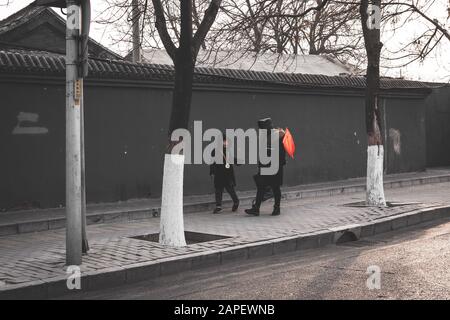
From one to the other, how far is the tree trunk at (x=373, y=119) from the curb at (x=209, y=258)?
1164 millimetres

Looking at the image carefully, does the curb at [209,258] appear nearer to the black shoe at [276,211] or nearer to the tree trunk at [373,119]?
the tree trunk at [373,119]

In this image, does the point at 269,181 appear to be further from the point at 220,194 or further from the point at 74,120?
the point at 74,120

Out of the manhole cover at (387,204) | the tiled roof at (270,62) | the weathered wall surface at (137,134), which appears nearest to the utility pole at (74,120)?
the weathered wall surface at (137,134)

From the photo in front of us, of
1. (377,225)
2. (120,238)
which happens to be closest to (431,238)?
(377,225)

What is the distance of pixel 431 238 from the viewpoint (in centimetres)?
993

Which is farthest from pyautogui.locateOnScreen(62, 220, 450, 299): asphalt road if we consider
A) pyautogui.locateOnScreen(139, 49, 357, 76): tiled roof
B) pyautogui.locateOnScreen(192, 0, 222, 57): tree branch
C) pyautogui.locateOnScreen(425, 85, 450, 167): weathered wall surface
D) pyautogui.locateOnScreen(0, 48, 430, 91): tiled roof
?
pyautogui.locateOnScreen(425, 85, 450, 167): weathered wall surface

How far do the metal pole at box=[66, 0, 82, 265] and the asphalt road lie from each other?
2.79 feet

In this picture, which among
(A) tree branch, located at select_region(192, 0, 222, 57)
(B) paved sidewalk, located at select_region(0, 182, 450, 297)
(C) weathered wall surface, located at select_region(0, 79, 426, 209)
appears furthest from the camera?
(C) weathered wall surface, located at select_region(0, 79, 426, 209)

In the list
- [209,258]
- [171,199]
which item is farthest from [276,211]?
[209,258]

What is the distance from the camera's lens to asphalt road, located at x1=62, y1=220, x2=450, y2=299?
6.50 metres

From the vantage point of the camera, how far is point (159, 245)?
9.06 meters

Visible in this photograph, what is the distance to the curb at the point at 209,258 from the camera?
6.79 m

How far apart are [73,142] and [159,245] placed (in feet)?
7.29

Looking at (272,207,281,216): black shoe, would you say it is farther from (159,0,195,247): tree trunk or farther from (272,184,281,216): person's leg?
(159,0,195,247): tree trunk
